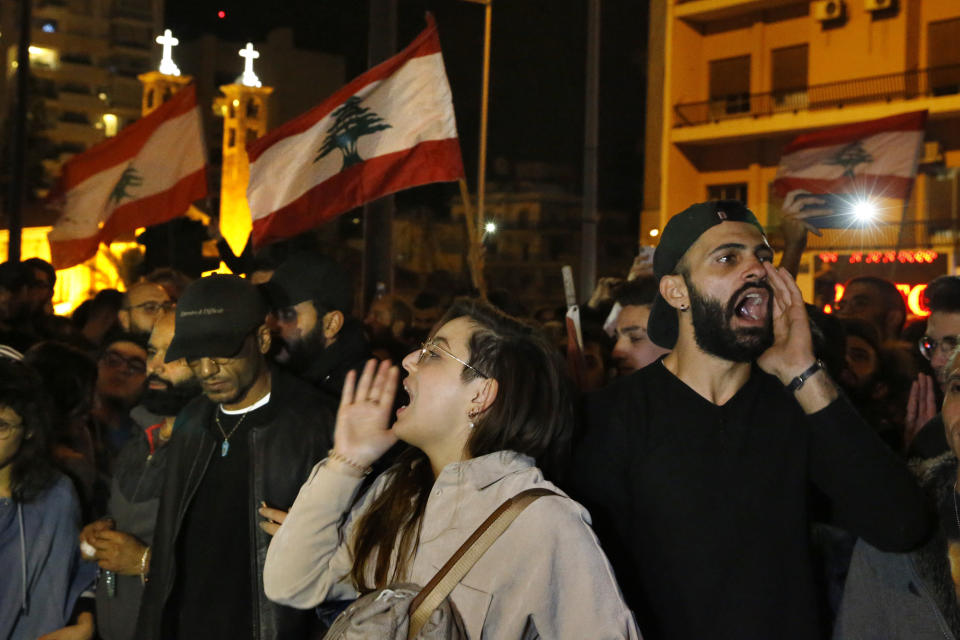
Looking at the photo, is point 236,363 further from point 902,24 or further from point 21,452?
point 902,24

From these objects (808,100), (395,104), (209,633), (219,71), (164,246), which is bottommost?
(209,633)

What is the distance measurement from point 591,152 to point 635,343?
11362 millimetres

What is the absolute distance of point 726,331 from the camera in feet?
10.9

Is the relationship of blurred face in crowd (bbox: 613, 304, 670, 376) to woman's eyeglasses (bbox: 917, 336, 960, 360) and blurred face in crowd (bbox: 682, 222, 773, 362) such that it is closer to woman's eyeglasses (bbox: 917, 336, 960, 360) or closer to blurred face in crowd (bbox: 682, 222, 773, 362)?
woman's eyeglasses (bbox: 917, 336, 960, 360)

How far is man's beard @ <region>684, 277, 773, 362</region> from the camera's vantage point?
328 centimetres

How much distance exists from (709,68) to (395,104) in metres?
23.6

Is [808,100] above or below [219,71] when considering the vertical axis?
below

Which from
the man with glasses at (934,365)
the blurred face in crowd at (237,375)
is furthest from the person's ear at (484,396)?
the man with glasses at (934,365)

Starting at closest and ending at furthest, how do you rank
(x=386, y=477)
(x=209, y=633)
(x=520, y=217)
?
(x=386, y=477)
(x=209, y=633)
(x=520, y=217)

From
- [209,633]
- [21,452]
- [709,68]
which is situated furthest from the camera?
[709,68]

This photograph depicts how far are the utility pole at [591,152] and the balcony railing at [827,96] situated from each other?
1200cm

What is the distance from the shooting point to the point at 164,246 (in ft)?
34.6

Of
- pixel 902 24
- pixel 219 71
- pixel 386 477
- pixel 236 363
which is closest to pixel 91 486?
pixel 236 363

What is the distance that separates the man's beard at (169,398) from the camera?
4.66 meters
